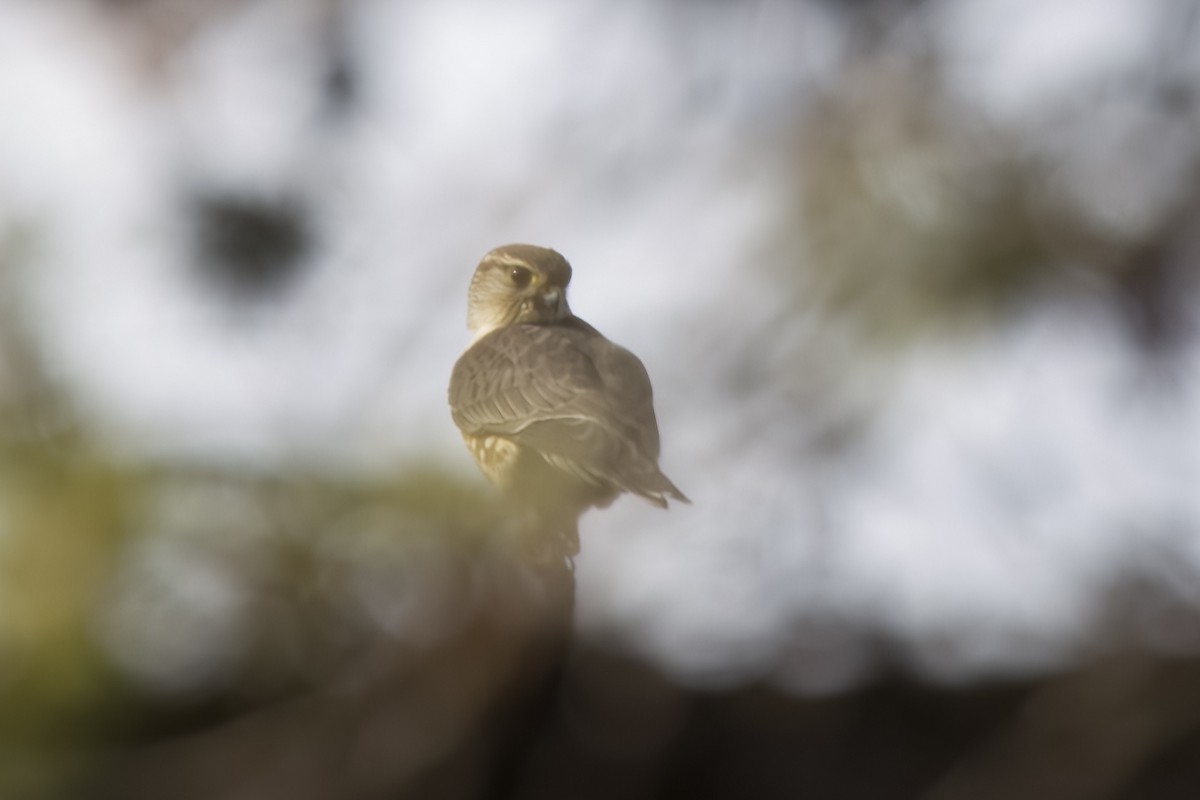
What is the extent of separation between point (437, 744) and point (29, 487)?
1.28 feet

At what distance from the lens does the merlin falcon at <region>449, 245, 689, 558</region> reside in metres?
1.30

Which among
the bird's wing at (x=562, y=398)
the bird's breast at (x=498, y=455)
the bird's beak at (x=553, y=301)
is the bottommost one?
the bird's breast at (x=498, y=455)

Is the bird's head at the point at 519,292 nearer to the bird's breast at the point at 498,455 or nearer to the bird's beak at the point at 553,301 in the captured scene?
the bird's beak at the point at 553,301

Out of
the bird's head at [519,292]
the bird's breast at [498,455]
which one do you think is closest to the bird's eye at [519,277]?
the bird's head at [519,292]

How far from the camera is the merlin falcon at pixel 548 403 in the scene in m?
1.30

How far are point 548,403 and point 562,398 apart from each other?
31 mm

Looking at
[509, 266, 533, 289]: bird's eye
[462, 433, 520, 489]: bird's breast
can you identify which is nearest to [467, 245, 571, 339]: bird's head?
[509, 266, 533, 289]: bird's eye

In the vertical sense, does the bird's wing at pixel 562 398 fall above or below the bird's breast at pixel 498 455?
above

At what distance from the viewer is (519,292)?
260 cm

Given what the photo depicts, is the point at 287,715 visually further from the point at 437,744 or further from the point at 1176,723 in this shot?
the point at 1176,723

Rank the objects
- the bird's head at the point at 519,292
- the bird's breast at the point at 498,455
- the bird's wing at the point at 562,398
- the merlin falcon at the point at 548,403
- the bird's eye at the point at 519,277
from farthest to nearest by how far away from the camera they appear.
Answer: the bird's eye at the point at 519,277
the bird's head at the point at 519,292
the bird's wing at the point at 562,398
the bird's breast at the point at 498,455
the merlin falcon at the point at 548,403

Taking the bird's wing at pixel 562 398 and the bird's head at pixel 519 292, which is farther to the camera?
the bird's head at pixel 519 292

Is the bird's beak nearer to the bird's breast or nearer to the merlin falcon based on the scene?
the merlin falcon

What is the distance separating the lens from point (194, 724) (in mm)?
1022
